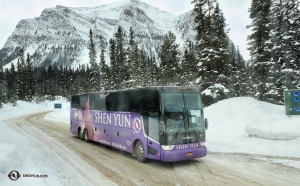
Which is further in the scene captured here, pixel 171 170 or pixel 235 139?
pixel 235 139

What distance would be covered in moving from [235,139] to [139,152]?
7093mm

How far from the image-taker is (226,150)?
1205 cm

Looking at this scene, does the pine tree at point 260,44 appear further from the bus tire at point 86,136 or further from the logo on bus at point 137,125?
the logo on bus at point 137,125

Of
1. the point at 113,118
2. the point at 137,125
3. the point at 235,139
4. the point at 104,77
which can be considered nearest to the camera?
the point at 137,125

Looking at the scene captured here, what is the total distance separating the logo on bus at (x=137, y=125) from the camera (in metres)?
10.2

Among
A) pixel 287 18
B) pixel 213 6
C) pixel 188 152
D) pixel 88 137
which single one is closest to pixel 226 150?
pixel 188 152

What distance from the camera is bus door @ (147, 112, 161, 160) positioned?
9.21m

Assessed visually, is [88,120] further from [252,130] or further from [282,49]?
[282,49]

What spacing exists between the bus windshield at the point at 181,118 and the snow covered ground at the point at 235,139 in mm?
3105

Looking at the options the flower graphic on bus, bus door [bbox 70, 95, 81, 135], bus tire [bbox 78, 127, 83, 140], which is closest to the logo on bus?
the flower graphic on bus

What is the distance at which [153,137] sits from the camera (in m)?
9.41

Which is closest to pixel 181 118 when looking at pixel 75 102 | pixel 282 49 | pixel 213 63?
pixel 75 102

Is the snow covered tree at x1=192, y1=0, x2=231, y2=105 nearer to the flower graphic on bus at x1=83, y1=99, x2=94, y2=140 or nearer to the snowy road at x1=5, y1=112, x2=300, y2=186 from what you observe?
the flower graphic on bus at x1=83, y1=99, x2=94, y2=140

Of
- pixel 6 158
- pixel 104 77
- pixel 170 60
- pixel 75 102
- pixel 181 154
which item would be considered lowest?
pixel 181 154
